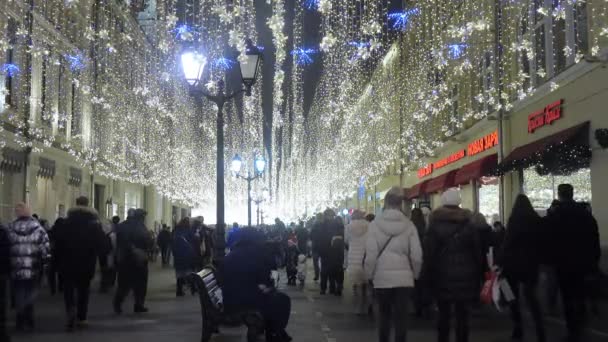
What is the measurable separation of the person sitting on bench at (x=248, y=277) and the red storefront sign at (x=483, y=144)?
64.2ft

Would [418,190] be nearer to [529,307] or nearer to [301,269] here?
[301,269]

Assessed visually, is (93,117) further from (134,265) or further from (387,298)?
(387,298)

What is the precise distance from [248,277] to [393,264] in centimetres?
177

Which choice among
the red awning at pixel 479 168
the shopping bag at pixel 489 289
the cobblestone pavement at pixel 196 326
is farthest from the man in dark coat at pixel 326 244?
the red awning at pixel 479 168

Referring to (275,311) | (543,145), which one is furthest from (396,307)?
(543,145)

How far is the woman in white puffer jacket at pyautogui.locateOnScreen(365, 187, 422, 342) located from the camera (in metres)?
7.79

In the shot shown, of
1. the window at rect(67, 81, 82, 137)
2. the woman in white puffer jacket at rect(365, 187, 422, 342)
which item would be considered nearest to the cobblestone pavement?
the woman in white puffer jacket at rect(365, 187, 422, 342)

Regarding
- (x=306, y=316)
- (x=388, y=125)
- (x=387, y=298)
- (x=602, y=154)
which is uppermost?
(x=388, y=125)

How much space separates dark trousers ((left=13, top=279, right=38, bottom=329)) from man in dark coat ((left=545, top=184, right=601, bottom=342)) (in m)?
7.41

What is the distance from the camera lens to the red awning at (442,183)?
3281cm

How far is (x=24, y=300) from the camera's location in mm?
11453

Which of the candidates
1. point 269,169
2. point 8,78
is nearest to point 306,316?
point 8,78

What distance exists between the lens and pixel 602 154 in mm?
17234

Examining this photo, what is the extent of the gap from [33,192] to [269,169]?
44313mm
